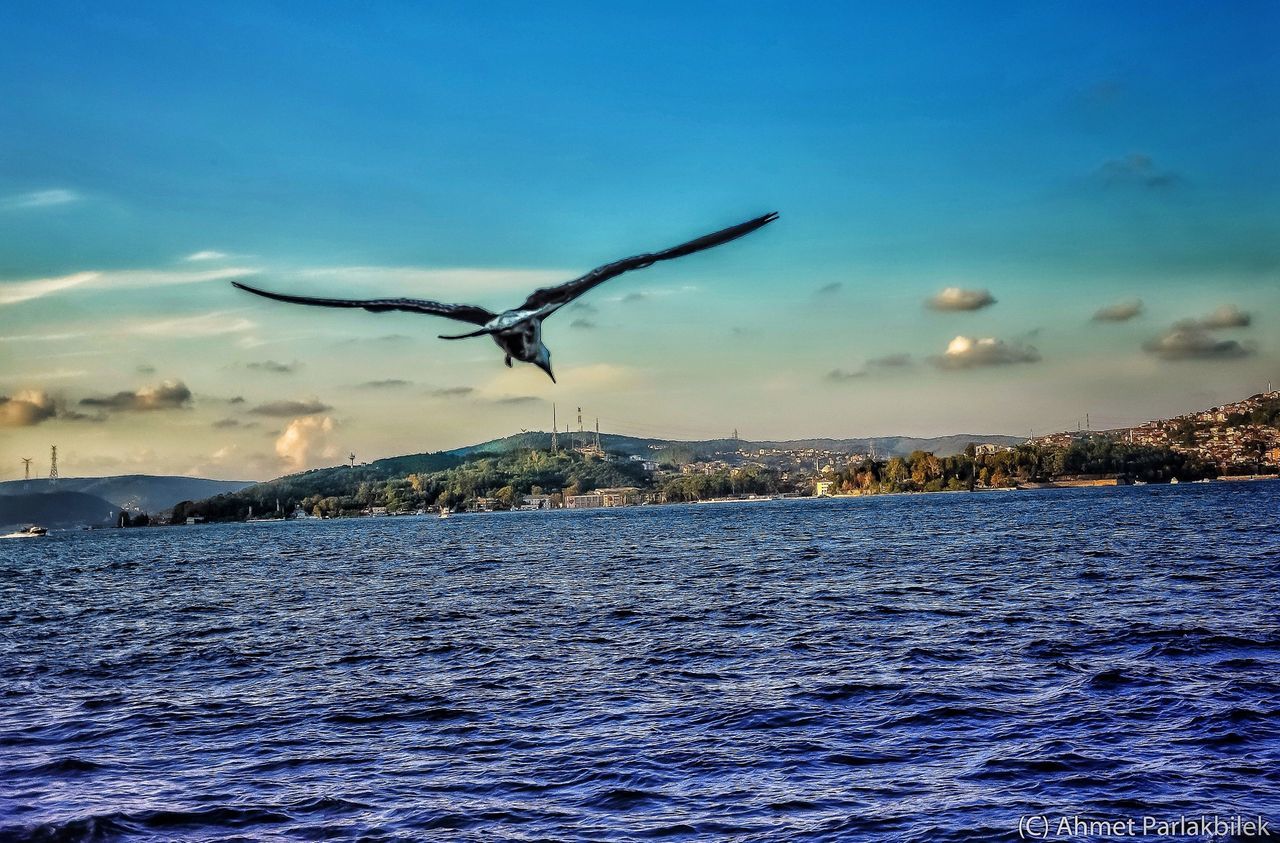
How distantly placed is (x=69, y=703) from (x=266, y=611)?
21591mm

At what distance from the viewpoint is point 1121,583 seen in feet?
145

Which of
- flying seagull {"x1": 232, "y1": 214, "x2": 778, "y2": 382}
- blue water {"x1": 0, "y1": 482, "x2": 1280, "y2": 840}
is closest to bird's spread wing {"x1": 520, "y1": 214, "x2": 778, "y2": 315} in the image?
flying seagull {"x1": 232, "y1": 214, "x2": 778, "y2": 382}

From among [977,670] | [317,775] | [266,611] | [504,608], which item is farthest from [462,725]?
[266,611]

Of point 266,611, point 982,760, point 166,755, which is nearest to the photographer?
point 982,760

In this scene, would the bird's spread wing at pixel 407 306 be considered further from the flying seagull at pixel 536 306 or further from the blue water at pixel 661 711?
the blue water at pixel 661 711

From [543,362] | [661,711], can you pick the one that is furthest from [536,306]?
[661,711]

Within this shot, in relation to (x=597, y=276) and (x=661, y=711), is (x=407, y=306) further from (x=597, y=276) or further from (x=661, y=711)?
(x=661, y=711)

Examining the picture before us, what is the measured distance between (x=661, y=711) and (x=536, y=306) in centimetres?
1528

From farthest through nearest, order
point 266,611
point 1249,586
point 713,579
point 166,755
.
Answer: point 713,579, point 266,611, point 1249,586, point 166,755

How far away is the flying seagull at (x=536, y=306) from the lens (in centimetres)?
815

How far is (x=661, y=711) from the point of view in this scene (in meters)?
22.0

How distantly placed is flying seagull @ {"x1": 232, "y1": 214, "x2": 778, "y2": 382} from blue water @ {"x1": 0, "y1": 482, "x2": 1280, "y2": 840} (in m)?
8.89

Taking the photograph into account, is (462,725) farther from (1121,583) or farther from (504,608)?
(1121,583)

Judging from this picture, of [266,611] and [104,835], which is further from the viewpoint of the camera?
[266,611]
